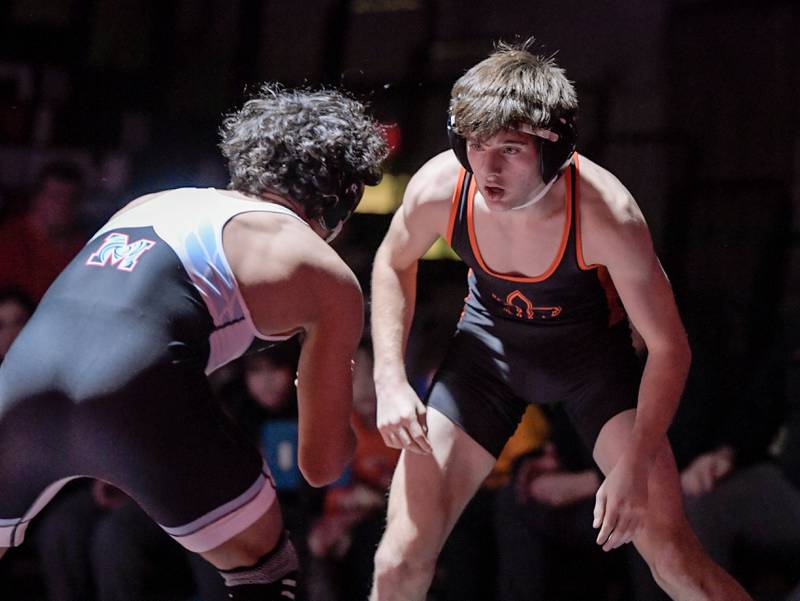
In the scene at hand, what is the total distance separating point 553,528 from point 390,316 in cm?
123

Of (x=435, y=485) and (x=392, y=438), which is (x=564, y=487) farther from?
(x=392, y=438)

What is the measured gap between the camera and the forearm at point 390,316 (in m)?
2.32

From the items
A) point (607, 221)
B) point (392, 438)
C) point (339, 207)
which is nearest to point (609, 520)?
point (392, 438)

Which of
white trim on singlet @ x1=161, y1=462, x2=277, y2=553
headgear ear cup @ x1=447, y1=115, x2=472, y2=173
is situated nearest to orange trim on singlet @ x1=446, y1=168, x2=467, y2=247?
headgear ear cup @ x1=447, y1=115, x2=472, y2=173

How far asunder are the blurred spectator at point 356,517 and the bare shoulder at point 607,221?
129cm

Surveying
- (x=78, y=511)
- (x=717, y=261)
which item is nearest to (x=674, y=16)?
(x=717, y=261)

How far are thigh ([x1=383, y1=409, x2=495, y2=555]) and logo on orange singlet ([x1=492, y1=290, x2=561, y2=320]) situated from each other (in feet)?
0.97

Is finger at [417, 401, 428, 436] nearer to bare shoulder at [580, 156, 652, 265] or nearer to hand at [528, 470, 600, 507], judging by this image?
bare shoulder at [580, 156, 652, 265]

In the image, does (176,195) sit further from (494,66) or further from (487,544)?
(487,544)

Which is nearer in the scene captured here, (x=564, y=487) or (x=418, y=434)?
(x=418, y=434)

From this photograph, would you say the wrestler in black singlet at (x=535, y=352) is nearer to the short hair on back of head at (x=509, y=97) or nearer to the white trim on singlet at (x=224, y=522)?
the short hair on back of head at (x=509, y=97)

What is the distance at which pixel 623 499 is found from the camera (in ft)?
6.86

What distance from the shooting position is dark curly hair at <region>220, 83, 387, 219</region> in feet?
6.62

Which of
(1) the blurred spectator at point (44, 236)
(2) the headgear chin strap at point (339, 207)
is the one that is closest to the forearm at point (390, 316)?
(2) the headgear chin strap at point (339, 207)
